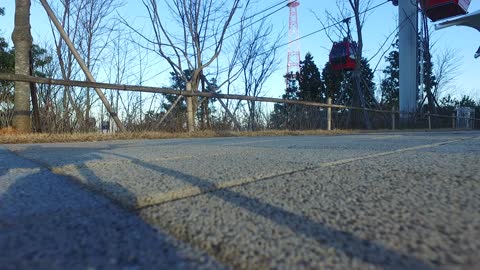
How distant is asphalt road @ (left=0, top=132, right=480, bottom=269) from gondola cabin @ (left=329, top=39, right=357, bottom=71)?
579 inches

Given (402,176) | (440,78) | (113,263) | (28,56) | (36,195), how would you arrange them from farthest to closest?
(440,78)
(28,56)
(402,176)
(36,195)
(113,263)

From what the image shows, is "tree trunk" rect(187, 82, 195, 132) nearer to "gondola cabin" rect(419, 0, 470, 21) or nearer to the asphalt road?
the asphalt road

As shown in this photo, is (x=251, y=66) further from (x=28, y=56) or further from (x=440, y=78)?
(x=440, y=78)

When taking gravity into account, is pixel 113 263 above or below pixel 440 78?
below

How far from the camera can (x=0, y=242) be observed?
2.16ft

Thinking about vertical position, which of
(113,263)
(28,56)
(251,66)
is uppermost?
(251,66)

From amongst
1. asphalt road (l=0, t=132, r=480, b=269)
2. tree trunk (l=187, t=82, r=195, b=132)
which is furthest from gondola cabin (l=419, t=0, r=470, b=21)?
asphalt road (l=0, t=132, r=480, b=269)

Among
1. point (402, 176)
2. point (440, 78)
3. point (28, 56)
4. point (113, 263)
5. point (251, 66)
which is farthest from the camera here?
point (440, 78)

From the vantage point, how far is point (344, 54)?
588 inches

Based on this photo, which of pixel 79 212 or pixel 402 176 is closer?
pixel 79 212

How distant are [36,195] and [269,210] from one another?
729 millimetres

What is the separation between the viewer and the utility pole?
15836 millimetres

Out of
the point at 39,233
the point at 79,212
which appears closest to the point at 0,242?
the point at 39,233

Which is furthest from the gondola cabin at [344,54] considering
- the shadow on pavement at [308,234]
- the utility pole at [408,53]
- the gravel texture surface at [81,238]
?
the gravel texture surface at [81,238]
